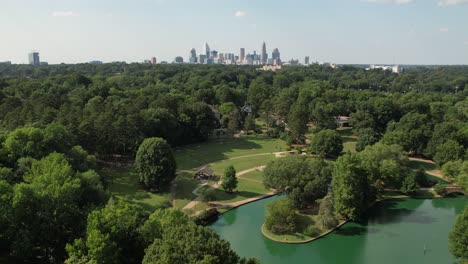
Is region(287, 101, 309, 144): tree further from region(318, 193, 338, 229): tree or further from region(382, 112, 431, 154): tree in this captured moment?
region(318, 193, 338, 229): tree

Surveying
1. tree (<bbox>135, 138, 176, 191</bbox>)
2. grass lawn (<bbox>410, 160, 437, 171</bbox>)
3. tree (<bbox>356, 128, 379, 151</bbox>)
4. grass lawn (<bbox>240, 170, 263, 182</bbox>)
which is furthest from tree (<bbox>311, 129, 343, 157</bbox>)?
tree (<bbox>135, 138, 176, 191</bbox>)

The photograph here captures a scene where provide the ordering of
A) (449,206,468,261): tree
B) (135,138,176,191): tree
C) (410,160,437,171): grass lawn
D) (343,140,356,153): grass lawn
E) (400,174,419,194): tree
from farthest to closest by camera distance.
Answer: (343,140,356,153): grass lawn → (410,160,437,171): grass lawn → (400,174,419,194): tree → (135,138,176,191): tree → (449,206,468,261): tree

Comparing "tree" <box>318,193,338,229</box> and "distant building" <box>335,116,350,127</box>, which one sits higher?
"distant building" <box>335,116,350,127</box>

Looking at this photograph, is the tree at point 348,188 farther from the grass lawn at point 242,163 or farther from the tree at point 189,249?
the tree at point 189,249

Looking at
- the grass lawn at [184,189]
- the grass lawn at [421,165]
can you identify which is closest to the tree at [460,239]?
the grass lawn at [184,189]

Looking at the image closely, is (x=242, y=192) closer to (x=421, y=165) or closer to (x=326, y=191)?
(x=326, y=191)

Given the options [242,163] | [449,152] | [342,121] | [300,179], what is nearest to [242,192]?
[300,179]

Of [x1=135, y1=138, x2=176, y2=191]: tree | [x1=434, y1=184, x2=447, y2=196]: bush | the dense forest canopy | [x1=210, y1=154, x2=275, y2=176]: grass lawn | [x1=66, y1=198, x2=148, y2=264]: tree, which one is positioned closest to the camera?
[x1=66, y1=198, x2=148, y2=264]: tree
